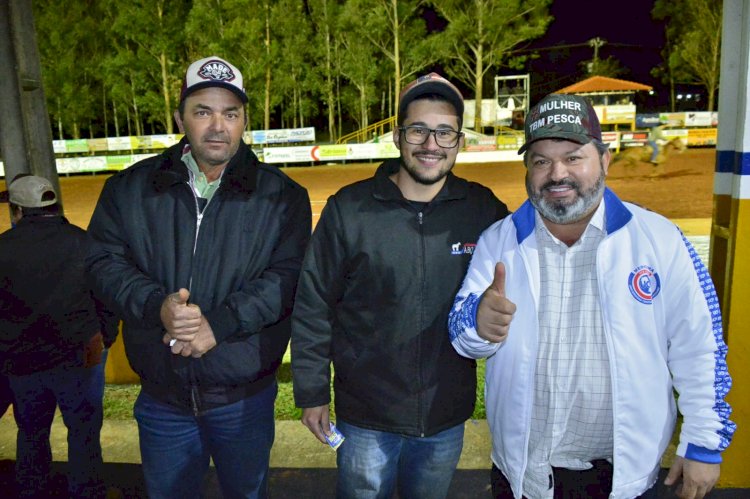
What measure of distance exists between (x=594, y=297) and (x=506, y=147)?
25.8 m

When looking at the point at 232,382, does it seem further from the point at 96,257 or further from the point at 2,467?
the point at 2,467

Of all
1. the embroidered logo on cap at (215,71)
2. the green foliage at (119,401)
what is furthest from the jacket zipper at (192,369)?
the green foliage at (119,401)

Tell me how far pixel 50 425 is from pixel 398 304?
7.73 ft

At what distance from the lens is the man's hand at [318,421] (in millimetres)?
2641

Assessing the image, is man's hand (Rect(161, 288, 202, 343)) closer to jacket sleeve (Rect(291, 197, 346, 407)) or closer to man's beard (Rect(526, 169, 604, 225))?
jacket sleeve (Rect(291, 197, 346, 407))

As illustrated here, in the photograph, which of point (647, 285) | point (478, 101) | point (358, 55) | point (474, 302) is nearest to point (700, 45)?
point (478, 101)

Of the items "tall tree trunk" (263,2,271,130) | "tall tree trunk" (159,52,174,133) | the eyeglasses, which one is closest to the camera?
the eyeglasses

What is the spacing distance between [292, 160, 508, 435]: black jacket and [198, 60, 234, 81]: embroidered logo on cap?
0.80 metres

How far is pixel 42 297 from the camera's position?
332 centimetres

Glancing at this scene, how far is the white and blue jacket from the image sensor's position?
6.96 ft

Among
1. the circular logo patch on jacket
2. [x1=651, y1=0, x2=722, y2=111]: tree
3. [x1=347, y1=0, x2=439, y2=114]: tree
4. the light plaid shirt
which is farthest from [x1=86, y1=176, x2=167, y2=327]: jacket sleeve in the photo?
[x1=651, y1=0, x2=722, y2=111]: tree

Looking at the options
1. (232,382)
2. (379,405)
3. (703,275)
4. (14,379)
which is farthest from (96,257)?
(703,275)

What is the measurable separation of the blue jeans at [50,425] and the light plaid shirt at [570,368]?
264cm

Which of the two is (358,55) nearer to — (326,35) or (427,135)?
(326,35)
